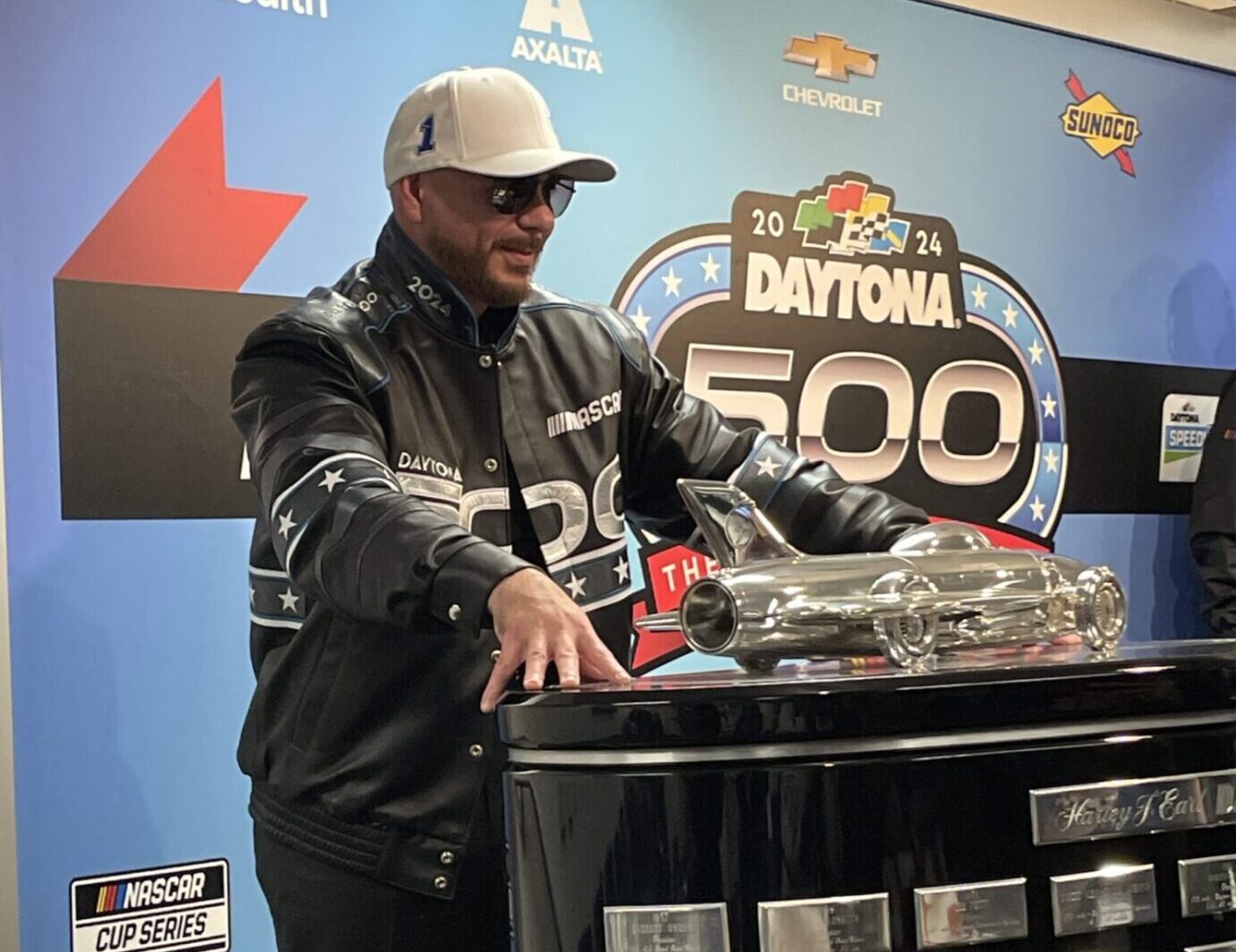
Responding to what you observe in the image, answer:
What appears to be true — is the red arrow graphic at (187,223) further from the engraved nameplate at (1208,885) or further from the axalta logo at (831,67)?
the engraved nameplate at (1208,885)

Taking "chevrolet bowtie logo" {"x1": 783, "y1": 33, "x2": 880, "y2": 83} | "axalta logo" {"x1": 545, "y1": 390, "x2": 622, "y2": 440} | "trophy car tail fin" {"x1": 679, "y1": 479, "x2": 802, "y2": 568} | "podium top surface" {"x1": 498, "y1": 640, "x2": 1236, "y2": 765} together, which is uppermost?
"chevrolet bowtie logo" {"x1": 783, "y1": 33, "x2": 880, "y2": 83}

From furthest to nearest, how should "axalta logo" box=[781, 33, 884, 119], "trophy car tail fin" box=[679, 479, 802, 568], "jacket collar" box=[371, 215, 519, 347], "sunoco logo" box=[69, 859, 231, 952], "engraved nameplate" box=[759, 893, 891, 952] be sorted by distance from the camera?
"axalta logo" box=[781, 33, 884, 119]
"sunoco logo" box=[69, 859, 231, 952]
"jacket collar" box=[371, 215, 519, 347]
"trophy car tail fin" box=[679, 479, 802, 568]
"engraved nameplate" box=[759, 893, 891, 952]

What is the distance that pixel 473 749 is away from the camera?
5.33 ft

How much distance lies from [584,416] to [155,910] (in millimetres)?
1102

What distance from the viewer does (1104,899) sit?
112 centimetres

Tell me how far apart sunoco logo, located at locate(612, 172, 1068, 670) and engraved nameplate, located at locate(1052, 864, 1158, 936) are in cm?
181

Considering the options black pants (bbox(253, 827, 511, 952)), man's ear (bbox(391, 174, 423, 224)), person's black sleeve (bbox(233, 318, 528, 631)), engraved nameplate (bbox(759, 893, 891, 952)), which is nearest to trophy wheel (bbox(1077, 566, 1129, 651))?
engraved nameplate (bbox(759, 893, 891, 952))

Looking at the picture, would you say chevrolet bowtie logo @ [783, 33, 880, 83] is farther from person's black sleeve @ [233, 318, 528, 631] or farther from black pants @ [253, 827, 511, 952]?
black pants @ [253, 827, 511, 952]

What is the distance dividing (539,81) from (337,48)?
0.40 metres

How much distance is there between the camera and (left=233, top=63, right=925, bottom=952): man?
158cm

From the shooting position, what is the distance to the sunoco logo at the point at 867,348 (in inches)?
120

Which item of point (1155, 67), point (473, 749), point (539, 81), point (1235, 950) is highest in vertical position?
point (1155, 67)

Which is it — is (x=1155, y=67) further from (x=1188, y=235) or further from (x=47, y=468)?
(x=47, y=468)

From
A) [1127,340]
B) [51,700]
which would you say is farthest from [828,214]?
[51,700]
